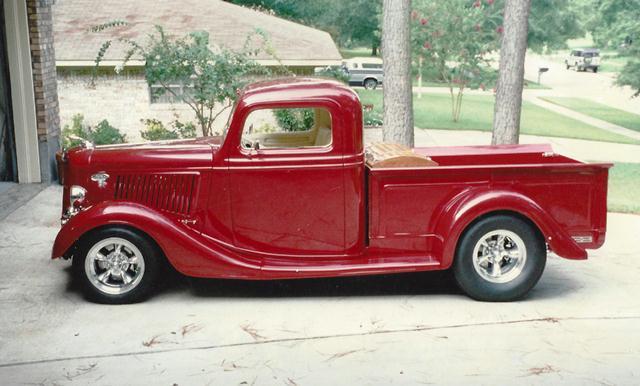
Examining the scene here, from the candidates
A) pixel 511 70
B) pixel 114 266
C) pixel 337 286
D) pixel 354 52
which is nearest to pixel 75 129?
pixel 511 70

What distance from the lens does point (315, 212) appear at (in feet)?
22.9

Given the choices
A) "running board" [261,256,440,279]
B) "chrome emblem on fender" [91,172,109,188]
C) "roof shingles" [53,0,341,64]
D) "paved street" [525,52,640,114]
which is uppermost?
"roof shingles" [53,0,341,64]

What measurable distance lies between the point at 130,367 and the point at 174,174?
1.85 m

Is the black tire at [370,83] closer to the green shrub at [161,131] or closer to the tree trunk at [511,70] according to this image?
the green shrub at [161,131]

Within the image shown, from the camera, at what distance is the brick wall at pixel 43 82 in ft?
38.7

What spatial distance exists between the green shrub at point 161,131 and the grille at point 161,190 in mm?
10919

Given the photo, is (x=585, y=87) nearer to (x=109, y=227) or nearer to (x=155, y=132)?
(x=155, y=132)

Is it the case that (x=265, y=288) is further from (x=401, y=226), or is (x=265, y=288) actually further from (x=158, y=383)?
(x=158, y=383)

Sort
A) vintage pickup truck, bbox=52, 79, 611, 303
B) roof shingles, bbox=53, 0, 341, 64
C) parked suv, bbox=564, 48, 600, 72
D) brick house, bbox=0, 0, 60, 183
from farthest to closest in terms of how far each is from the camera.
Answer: parked suv, bbox=564, 48, 600, 72 → roof shingles, bbox=53, 0, 341, 64 → brick house, bbox=0, 0, 60, 183 → vintage pickup truck, bbox=52, 79, 611, 303

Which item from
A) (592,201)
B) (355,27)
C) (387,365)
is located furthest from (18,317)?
(355,27)

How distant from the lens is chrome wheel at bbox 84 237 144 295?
270 inches

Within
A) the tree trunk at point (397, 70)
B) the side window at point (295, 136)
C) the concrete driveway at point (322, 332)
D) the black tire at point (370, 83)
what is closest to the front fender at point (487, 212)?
the concrete driveway at point (322, 332)

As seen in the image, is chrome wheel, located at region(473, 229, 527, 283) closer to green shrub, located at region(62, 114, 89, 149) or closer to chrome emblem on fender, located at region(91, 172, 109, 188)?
chrome emblem on fender, located at region(91, 172, 109, 188)

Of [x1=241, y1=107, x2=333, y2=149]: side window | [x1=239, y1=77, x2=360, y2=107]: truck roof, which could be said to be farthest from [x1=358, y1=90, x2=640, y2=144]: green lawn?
[x1=239, y1=77, x2=360, y2=107]: truck roof
